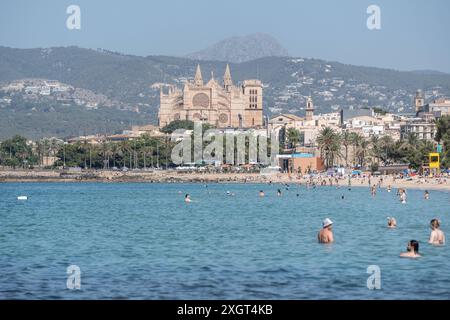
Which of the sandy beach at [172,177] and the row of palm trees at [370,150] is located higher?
the row of palm trees at [370,150]

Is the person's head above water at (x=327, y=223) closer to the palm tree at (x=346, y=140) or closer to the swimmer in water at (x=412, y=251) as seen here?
the swimmer in water at (x=412, y=251)

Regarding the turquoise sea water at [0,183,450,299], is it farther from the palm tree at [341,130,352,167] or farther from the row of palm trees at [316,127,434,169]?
the palm tree at [341,130,352,167]

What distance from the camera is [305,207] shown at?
82.4 metres

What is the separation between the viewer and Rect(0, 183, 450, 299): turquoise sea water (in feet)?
104

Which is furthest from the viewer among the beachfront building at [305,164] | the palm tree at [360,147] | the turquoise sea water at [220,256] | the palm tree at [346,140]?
the beachfront building at [305,164]

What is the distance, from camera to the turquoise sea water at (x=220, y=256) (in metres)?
31.5

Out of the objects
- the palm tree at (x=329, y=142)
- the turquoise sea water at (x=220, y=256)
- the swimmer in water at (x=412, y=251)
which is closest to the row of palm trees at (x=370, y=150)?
the palm tree at (x=329, y=142)

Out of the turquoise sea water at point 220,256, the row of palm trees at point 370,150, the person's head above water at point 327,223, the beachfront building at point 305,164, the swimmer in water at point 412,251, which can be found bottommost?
the turquoise sea water at point 220,256

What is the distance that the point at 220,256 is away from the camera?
41312mm

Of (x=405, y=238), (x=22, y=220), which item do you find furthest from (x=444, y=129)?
(x=405, y=238)

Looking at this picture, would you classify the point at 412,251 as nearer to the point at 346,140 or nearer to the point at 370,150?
the point at 346,140

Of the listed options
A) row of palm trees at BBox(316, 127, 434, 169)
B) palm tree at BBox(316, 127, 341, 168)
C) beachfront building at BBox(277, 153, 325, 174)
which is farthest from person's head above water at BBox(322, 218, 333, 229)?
beachfront building at BBox(277, 153, 325, 174)
